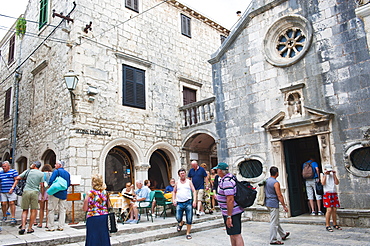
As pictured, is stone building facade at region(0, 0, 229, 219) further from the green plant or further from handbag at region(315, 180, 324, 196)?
handbag at region(315, 180, 324, 196)

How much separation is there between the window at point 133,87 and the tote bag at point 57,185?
15.2 feet

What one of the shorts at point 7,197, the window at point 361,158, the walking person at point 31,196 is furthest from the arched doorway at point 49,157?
the window at point 361,158

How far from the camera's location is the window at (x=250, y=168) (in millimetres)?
9305

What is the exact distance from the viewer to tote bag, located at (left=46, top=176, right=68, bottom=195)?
6.47 m

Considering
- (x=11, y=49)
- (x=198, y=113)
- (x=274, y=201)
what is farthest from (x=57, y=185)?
(x=11, y=49)

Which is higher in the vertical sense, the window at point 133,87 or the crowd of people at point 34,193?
the window at point 133,87

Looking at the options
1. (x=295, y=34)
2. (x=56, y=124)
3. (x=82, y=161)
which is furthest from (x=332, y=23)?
(x=56, y=124)

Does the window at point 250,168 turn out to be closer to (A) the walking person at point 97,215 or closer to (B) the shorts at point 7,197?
(A) the walking person at point 97,215

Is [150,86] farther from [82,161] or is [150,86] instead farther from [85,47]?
[82,161]

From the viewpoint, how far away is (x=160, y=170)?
12664mm

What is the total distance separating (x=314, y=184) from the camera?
27.9 ft

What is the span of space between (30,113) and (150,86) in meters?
4.90

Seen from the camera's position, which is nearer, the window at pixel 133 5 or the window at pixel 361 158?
the window at pixel 361 158

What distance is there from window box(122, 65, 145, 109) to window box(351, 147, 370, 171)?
282 inches
